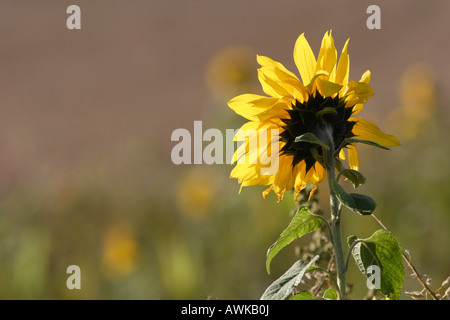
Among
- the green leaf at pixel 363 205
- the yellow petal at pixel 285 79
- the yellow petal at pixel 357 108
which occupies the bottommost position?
the green leaf at pixel 363 205

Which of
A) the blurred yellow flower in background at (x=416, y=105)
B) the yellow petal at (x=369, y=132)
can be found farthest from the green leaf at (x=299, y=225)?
the blurred yellow flower in background at (x=416, y=105)

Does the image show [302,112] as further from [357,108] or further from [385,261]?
[385,261]

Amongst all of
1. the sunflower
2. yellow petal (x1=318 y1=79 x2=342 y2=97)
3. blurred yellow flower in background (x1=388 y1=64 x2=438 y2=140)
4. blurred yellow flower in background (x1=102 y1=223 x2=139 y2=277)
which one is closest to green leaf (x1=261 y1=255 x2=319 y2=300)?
the sunflower

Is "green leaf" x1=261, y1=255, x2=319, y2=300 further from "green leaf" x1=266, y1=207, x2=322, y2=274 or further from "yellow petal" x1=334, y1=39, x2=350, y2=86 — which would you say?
"yellow petal" x1=334, y1=39, x2=350, y2=86

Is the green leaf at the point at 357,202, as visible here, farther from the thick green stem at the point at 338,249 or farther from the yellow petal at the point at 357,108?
the yellow petal at the point at 357,108

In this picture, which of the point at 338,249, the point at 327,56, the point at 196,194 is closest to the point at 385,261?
the point at 338,249

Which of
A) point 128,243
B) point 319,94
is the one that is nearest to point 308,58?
point 319,94
